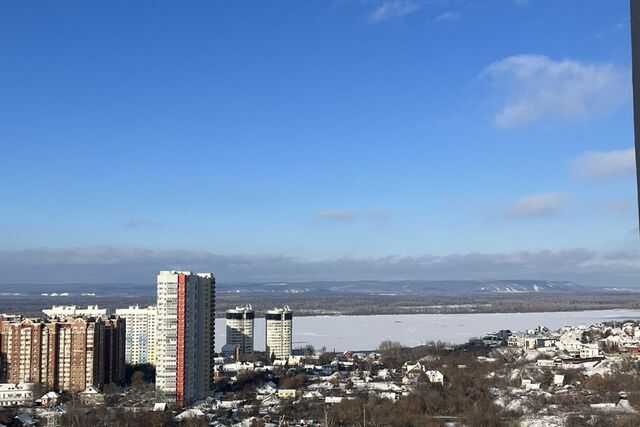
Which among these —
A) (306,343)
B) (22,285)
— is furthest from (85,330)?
(22,285)

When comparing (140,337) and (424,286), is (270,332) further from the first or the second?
(424,286)

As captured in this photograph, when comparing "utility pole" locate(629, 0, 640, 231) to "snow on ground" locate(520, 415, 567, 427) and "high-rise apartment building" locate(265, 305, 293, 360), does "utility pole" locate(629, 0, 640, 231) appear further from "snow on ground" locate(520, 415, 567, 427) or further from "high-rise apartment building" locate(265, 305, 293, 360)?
"high-rise apartment building" locate(265, 305, 293, 360)

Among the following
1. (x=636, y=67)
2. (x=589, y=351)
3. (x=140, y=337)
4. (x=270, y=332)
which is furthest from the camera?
(x=270, y=332)

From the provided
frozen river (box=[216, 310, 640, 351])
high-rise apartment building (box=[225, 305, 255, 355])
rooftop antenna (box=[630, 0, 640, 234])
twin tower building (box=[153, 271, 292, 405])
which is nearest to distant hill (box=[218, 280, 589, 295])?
frozen river (box=[216, 310, 640, 351])

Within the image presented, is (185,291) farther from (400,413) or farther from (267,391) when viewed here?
(400,413)

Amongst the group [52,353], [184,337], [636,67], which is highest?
[636,67]

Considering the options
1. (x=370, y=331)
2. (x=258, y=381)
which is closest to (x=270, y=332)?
(x=258, y=381)

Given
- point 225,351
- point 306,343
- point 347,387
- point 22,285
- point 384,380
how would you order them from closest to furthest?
1. point 347,387
2. point 384,380
3. point 225,351
4. point 306,343
5. point 22,285

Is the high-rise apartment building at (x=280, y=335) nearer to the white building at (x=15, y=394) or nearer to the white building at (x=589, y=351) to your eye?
the white building at (x=589, y=351)
